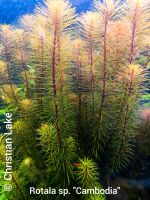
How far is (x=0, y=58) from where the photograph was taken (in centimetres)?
321

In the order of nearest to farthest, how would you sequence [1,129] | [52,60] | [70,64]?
[52,60] < [70,64] < [1,129]

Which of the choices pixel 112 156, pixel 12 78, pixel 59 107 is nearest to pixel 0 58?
pixel 12 78

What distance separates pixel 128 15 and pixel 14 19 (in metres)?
3.16

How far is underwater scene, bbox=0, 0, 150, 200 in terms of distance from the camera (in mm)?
2455

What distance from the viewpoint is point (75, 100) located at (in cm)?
300

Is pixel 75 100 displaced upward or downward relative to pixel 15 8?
downward

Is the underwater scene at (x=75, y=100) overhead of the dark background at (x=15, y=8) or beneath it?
beneath

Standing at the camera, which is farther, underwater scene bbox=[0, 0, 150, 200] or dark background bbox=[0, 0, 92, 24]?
dark background bbox=[0, 0, 92, 24]

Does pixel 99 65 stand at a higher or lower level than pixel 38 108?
higher

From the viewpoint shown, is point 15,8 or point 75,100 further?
point 15,8

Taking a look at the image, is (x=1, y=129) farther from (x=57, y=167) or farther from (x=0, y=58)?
(x=57, y=167)

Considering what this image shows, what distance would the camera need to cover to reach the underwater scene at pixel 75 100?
8.05ft

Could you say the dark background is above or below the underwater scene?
above

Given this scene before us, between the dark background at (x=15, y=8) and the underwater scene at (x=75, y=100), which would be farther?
the dark background at (x=15, y=8)
